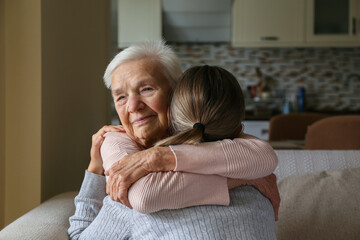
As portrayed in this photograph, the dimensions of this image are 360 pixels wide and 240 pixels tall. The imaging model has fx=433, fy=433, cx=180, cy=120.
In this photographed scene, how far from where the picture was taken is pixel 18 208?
1.52 meters

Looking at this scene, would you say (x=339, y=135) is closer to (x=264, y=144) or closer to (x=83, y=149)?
(x=83, y=149)

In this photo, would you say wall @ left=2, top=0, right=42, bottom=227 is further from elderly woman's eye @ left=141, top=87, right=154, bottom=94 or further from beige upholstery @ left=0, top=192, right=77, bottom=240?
elderly woman's eye @ left=141, top=87, right=154, bottom=94

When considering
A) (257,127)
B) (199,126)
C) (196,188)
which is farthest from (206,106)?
(257,127)

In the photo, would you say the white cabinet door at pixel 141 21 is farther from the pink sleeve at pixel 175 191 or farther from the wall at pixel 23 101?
the pink sleeve at pixel 175 191

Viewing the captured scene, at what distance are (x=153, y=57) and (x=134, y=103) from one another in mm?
140

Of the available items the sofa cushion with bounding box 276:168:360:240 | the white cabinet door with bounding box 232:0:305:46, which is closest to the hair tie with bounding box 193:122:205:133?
the sofa cushion with bounding box 276:168:360:240

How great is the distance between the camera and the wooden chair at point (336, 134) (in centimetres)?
213

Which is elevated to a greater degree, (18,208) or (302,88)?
(302,88)

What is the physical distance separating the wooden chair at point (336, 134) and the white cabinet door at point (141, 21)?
311 cm

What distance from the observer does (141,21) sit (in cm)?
507

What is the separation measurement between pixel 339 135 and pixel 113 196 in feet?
5.21

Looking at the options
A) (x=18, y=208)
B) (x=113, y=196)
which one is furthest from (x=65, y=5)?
(x=113, y=196)

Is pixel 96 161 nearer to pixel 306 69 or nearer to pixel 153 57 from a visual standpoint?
pixel 153 57

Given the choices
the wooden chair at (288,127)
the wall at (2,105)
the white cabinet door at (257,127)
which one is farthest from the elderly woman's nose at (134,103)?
the white cabinet door at (257,127)
